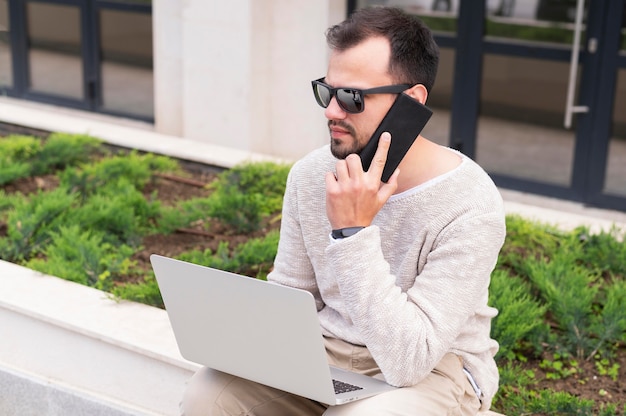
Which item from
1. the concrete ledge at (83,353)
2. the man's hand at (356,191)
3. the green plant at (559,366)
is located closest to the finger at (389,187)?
the man's hand at (356,191)

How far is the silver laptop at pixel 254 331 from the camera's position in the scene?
251 centimetres

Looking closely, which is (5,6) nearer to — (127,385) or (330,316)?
(127,385)

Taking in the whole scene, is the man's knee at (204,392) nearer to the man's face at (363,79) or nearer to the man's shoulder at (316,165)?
the man's shoulder at (316,165)

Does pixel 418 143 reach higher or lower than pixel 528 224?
higher

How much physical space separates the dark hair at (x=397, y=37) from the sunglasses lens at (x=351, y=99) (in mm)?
115

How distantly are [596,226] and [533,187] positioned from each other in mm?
1443

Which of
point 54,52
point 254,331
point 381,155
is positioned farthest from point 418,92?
point 54,52

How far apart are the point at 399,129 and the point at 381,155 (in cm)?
10

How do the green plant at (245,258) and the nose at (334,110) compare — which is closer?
the nose at (334,110)

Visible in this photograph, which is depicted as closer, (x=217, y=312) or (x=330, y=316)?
(x=217, y=312)

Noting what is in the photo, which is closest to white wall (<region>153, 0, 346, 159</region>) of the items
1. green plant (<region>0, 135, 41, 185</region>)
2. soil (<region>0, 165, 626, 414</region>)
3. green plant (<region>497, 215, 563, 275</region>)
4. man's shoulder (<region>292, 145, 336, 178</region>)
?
soil (<region>0, 165, 626, 414</region>)

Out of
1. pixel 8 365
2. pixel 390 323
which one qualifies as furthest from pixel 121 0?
pixel 390 323

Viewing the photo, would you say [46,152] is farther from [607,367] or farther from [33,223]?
[607,367]

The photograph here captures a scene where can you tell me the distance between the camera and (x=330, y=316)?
2.95m
